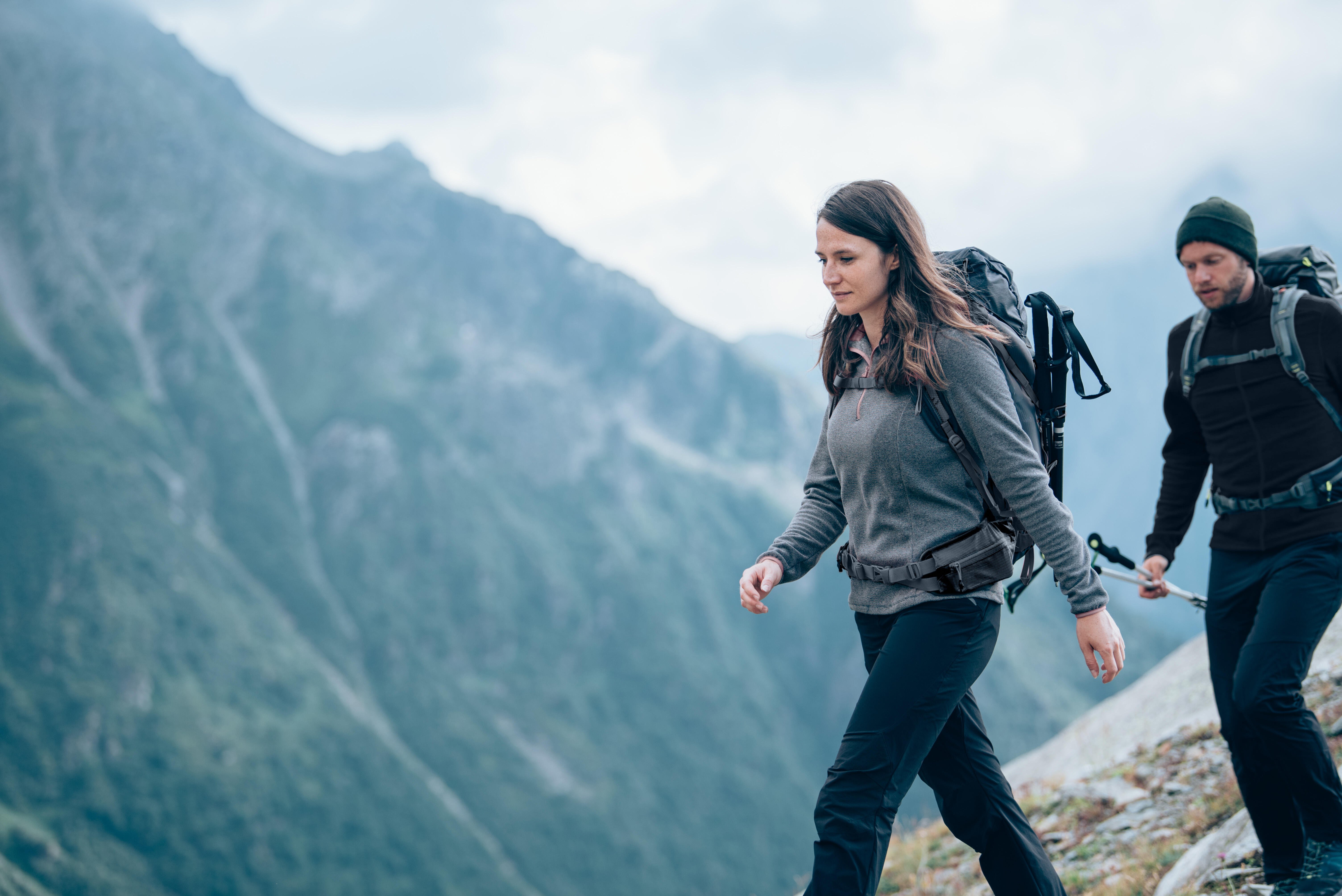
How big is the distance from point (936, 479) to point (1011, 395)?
0.38 m

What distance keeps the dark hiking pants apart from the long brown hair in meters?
0.82

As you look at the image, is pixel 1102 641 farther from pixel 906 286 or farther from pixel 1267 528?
pixel 1267 528

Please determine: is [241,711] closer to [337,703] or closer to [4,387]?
[337,703]

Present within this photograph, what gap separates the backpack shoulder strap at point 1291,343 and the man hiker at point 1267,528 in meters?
0.01

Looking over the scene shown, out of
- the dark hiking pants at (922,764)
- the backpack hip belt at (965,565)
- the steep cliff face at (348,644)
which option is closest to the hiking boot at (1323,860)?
the dark hiking pants at (922,764)

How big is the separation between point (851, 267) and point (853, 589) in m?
1.19

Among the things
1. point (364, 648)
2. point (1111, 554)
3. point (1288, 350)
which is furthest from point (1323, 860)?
point (364, 648)

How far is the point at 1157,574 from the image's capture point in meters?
5.33

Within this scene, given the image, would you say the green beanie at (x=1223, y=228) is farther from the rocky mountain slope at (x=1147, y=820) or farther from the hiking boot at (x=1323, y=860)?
the rocky mountain slope at (x=1147, y=820)

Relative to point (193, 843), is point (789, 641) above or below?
above

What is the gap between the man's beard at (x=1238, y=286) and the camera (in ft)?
15.5

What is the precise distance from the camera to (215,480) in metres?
181

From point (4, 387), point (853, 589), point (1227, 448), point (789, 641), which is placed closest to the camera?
point (853, 589)

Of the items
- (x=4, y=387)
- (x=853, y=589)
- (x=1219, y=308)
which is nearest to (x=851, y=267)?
(x=853, y=589)
